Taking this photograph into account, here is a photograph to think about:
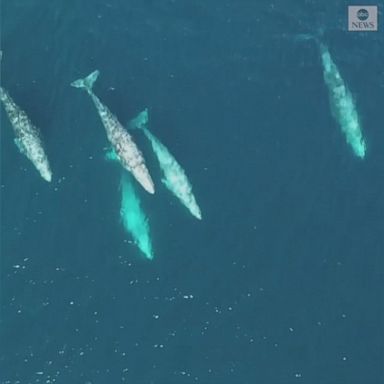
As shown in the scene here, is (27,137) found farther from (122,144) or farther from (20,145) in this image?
(122,144)

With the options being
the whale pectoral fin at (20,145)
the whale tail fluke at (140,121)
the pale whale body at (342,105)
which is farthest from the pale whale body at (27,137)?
the pale whale body at (342,105)

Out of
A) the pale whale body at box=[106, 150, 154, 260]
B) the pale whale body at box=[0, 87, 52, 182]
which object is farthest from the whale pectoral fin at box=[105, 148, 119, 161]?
the pale whale body at box=[0, 87, 52, 182]

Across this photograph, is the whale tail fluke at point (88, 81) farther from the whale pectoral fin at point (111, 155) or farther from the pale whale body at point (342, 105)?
the pale whale body at point (342, 105)

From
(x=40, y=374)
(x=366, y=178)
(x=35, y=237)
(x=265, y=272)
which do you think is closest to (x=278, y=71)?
(x=366, y=178)

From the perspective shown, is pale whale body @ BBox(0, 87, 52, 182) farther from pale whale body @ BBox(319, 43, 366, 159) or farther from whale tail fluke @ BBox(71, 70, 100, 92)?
pale whale body @ BBox(319, 43, 366, 159)

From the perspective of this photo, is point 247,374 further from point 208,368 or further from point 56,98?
point 56,98

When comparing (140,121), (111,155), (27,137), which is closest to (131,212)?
(111,155)
